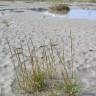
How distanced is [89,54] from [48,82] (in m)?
2.58

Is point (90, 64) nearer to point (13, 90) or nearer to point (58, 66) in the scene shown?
point (58, 66)

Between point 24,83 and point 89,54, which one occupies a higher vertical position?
point 24,83

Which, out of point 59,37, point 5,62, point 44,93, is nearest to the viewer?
point 44,93

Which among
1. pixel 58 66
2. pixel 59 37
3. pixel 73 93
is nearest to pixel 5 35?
pixel 59 37

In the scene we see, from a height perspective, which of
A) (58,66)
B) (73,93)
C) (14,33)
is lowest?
(14,33)

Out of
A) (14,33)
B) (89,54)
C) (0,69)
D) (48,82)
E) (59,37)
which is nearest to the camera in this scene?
(48,82)

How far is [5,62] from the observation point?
6816mm

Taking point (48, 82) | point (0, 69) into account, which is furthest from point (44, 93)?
point (0, 69)

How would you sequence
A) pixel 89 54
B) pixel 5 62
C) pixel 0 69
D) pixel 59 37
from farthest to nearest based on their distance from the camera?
pixel 59 37 < pixel 89 54 < pixel 5 62 < pixel 0 69

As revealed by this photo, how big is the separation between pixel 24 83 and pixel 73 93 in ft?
2.81

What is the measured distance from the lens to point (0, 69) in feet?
20.6

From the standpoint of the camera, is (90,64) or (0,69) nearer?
(0,69)

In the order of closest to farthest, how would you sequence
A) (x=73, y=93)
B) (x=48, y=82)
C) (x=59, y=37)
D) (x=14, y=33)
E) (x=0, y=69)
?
(x=73, y=93), (x=48, y=82), (x=0, y=69), (x=59, y=37), (x=14, y=33)

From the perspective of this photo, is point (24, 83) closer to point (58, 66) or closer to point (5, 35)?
point (58, 66)
